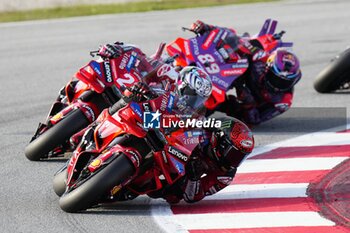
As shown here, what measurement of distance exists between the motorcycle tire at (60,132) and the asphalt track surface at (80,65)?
0.19 m

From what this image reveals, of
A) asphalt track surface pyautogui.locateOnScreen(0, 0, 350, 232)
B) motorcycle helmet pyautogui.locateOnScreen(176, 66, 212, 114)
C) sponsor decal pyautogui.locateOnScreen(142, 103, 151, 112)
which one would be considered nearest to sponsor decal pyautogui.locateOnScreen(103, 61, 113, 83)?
asphalt track surface pyautogui.locateOnScreen(0, 0, 350, 232)

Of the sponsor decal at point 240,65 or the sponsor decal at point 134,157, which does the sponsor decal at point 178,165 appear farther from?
the sponsor decal at point 240,65

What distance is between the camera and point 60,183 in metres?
8.47

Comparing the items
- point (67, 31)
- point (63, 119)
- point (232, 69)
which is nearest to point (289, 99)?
point (232, 69)

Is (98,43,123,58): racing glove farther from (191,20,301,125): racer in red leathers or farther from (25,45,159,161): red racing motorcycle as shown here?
(191,20,301,125): racer in red leathers

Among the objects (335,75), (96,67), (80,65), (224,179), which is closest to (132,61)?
Result: (96,67)

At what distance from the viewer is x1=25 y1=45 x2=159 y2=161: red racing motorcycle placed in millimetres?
9742

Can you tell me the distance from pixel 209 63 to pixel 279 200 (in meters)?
3.50

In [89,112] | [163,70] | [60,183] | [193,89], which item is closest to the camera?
[60,183]

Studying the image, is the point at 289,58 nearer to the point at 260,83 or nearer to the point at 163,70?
the point at 260,83

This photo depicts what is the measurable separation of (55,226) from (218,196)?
168cm

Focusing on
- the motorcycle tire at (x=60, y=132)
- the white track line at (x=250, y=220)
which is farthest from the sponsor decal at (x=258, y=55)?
the white track line at (x=250, y=220)

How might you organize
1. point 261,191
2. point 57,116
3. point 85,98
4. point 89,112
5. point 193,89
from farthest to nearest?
point 85,98
point 57,116
point 89,112
point 261,191
point 193,89

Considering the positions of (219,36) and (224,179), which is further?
(219,36)
